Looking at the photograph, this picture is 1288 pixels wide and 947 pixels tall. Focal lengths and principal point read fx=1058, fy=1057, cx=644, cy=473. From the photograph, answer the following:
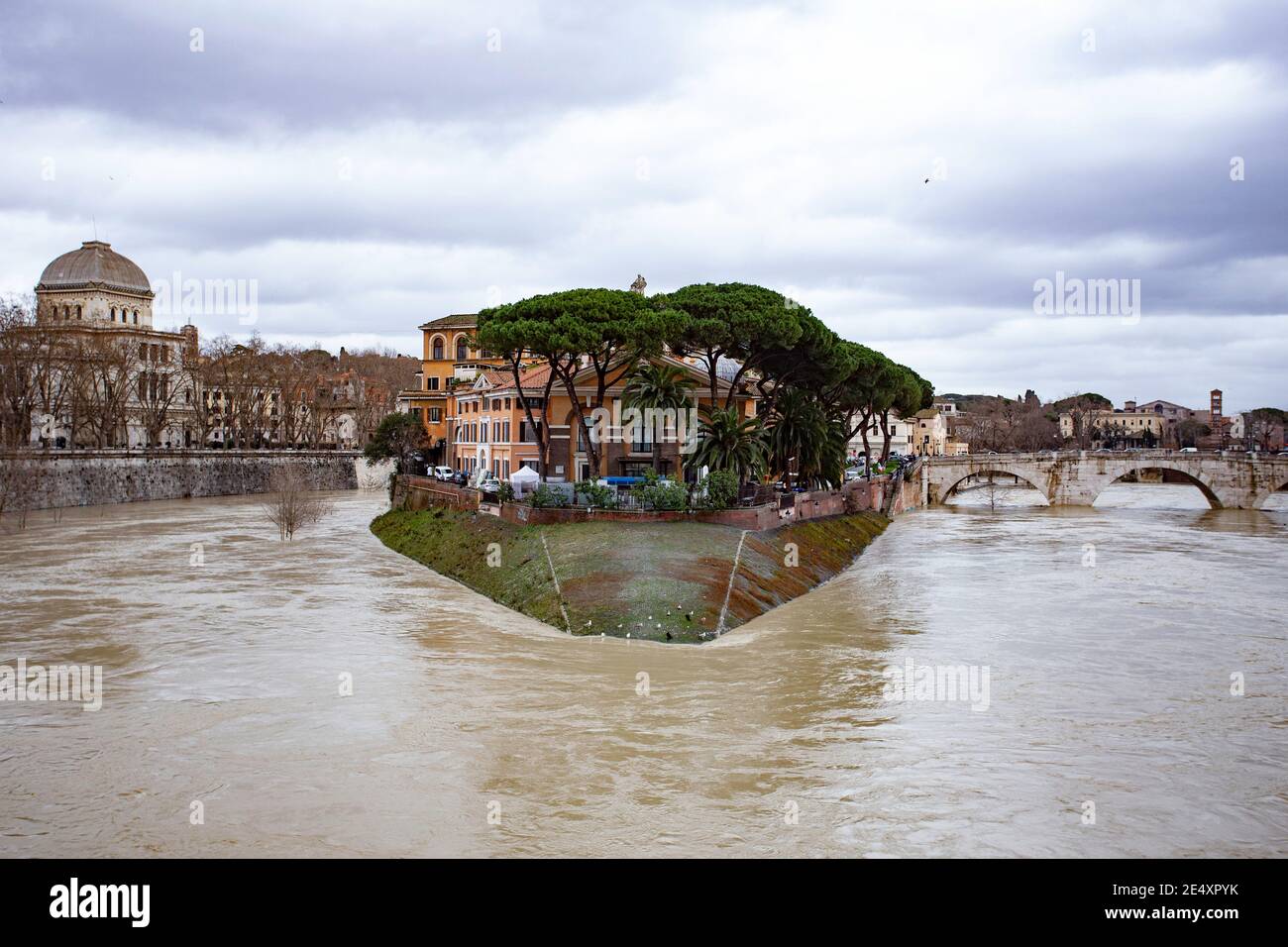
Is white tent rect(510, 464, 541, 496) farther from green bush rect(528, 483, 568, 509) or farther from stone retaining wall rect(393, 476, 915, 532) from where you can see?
green bush rect(528, 483, 568, 509)

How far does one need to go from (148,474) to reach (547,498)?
51130 millimetres

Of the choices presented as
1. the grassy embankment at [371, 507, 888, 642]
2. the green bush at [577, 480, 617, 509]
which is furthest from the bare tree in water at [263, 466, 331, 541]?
the green bush at [577, 480, 617, 509]

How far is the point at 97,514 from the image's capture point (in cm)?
6612

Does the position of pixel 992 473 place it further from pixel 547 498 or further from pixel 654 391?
pixel 547 498

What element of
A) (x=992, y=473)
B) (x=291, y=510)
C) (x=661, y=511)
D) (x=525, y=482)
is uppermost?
(x=525, y=482)

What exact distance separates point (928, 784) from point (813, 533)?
30.3 metres

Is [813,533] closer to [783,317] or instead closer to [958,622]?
[783,317]

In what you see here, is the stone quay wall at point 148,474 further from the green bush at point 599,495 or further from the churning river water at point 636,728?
the green bush at point 599,495

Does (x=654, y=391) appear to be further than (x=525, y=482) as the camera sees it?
No

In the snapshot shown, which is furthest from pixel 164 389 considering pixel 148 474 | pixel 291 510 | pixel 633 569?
pixel 633 569
